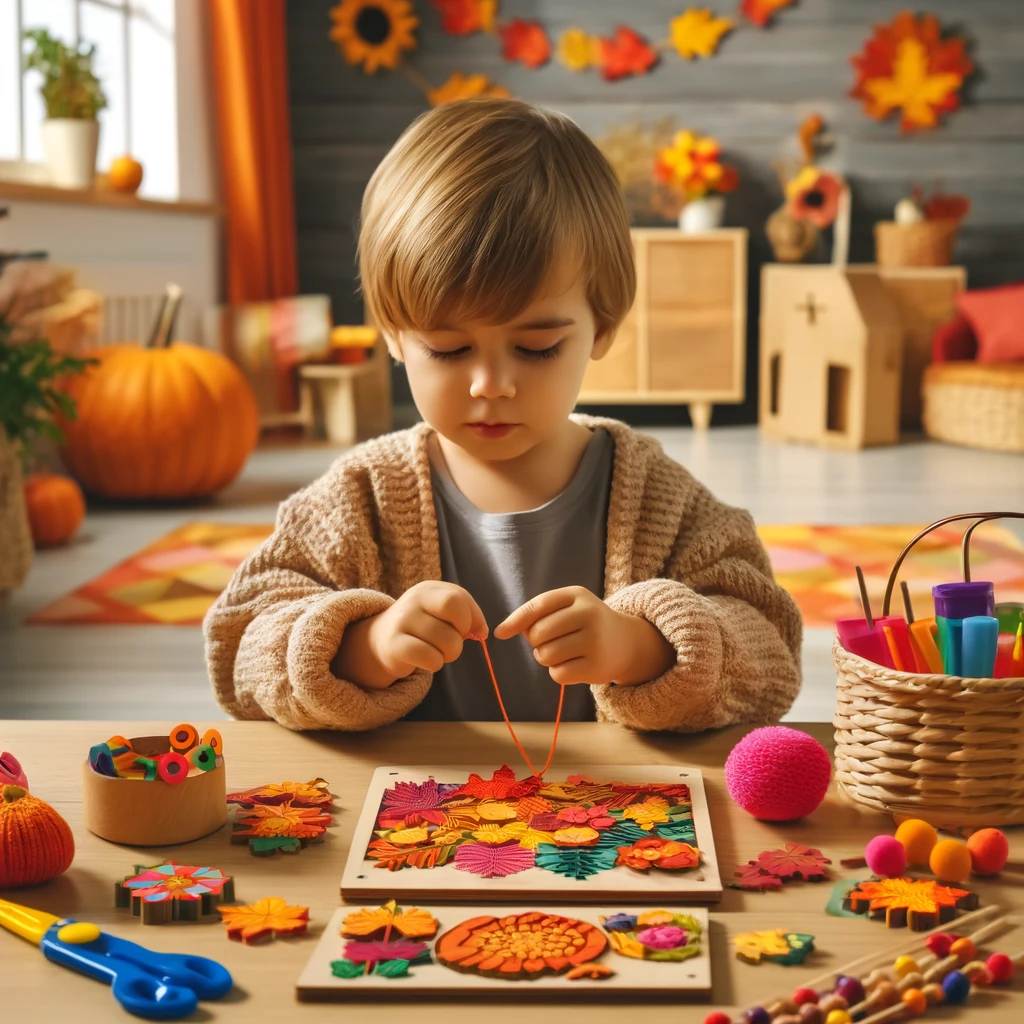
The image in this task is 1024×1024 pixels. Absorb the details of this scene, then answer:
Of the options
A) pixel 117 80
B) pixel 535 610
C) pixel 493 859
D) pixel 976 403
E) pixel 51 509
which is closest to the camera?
pixel 493 859

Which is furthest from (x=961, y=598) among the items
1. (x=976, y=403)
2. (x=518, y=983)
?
(x=976, y=403)

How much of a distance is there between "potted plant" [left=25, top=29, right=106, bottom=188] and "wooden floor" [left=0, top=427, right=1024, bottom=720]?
1016 millimetres

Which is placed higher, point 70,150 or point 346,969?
point 70,150

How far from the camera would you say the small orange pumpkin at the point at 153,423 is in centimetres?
371

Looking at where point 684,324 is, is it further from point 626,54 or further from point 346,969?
point 346,969

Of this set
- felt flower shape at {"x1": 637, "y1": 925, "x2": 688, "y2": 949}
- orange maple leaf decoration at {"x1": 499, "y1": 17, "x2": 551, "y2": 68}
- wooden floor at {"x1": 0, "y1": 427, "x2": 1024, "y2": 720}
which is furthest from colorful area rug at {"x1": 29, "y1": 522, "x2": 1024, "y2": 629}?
orange maple leaf decoration at {"x1": 499, "y1": 17, "x2": 551, "y2": 68}

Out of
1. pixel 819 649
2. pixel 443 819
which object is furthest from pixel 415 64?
pixel 443 819

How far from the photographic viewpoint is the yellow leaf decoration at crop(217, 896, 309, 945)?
21.4 inches

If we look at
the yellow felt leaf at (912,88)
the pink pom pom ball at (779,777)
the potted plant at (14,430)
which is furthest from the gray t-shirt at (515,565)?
the yellow felt leaf at (912,88)

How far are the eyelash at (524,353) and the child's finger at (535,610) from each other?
18 centimetres

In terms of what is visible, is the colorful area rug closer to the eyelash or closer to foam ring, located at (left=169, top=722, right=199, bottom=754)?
the eyelash

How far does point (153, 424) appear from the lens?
3711mm

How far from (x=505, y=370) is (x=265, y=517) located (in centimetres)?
284

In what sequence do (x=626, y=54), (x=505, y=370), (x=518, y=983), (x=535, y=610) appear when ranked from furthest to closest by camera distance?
1. (x=626, y=54)
2. (x=505, y=370)
3. (x=535, y=610)
4. (x=518, y=983)
